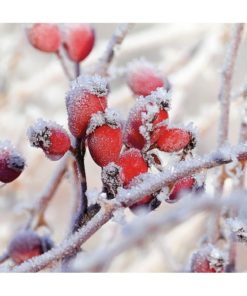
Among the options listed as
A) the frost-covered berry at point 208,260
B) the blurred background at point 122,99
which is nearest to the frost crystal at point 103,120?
the frost-covered berry at point 208,260

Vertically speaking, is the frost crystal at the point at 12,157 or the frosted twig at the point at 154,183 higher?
→ the frost crystal at the point at 12,157

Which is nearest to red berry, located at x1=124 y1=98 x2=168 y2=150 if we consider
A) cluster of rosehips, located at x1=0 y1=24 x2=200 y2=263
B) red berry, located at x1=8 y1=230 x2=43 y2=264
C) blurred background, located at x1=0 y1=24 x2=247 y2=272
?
cluster of rosehips, located at x1=0 y1=24 x2=200 y2=263

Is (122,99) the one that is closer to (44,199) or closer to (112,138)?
(44,199)

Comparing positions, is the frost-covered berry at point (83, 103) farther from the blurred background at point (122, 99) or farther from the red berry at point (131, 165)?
the blurred background at point (122, 99)

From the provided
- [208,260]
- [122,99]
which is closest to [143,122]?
[208,260]
